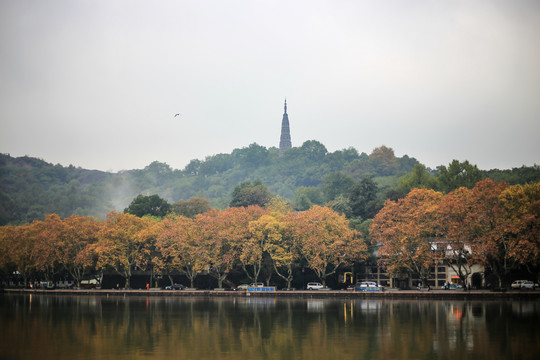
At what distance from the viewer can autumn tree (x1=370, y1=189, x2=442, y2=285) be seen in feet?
262

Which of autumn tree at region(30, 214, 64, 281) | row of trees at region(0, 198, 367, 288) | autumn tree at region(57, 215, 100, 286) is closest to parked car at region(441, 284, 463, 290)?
row of trees at region(0, 198, 367, 288)

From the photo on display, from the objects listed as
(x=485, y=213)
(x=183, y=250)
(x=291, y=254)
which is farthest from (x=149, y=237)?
(x=485, y=213)

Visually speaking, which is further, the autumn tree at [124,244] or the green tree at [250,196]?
the green tree at [250,196]

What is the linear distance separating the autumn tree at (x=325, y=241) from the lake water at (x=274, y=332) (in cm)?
1979

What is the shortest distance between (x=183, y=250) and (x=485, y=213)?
4189 cm

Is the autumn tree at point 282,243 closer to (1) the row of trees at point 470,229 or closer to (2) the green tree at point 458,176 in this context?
(1) the row of trees at point 470,229

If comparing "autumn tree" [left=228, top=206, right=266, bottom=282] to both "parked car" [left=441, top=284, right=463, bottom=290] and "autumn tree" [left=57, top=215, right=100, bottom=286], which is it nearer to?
"autumn tree" [left=57, top=215, right=100, bottom=286]

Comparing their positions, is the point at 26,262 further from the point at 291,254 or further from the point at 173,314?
the point at 173,314

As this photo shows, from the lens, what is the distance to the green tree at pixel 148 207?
129m

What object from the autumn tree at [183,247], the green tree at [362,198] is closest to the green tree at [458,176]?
the green tree at [362,198]

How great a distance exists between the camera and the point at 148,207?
130 m

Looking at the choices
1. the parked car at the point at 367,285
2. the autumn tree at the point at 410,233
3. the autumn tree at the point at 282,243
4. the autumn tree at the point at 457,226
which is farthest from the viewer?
the autumn tree at the point at 282,243

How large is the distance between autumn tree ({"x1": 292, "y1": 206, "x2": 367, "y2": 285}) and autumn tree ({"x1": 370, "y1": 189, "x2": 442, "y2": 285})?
3.76 m

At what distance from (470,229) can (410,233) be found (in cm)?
769
